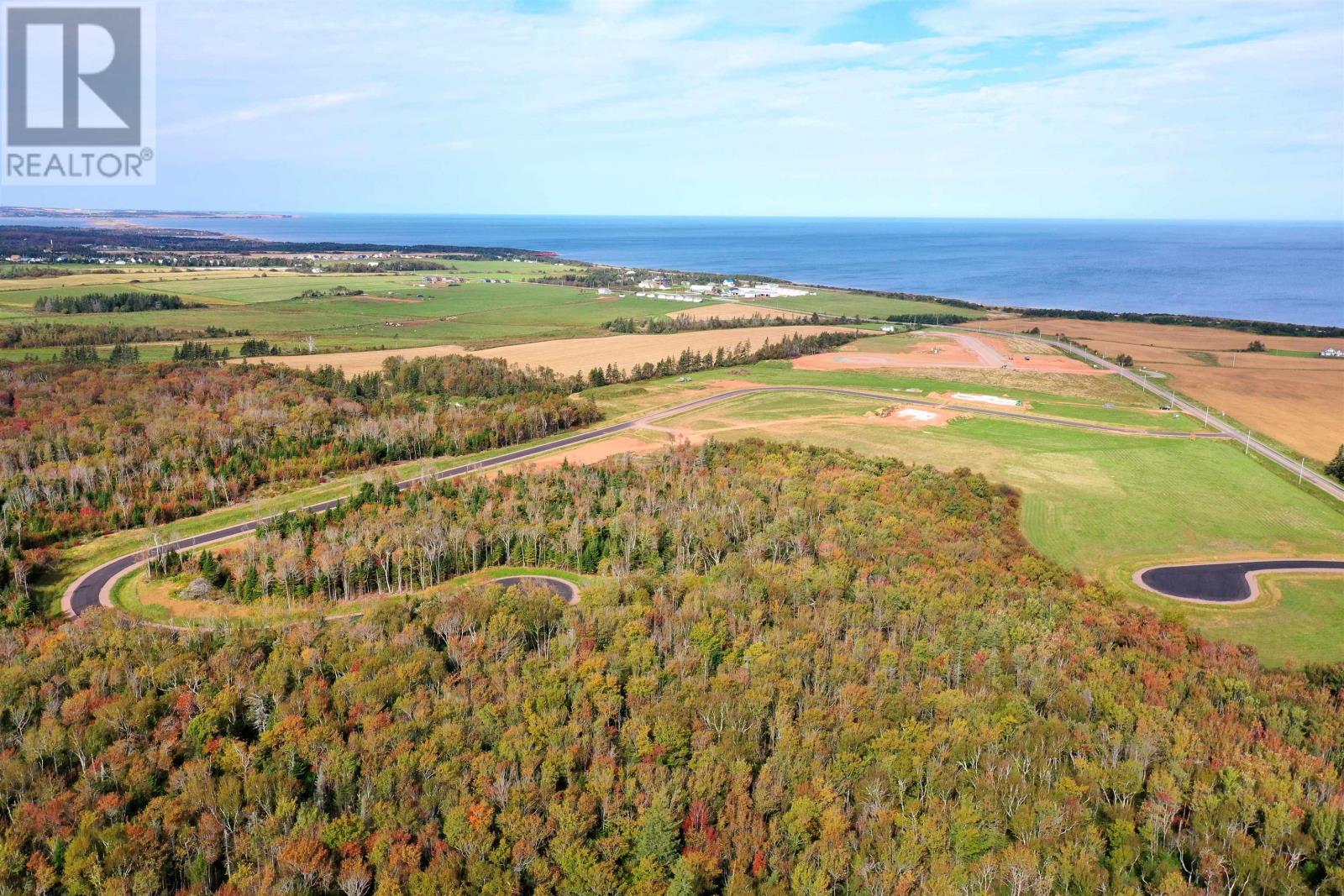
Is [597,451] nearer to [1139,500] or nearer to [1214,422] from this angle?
[1139,500]

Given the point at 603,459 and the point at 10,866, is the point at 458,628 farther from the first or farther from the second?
the point at 603,459

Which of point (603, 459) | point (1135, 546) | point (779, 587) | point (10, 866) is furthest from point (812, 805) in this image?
point (603, 459)

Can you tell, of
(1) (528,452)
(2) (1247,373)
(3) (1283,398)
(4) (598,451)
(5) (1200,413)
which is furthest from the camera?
(2) (1247,373)

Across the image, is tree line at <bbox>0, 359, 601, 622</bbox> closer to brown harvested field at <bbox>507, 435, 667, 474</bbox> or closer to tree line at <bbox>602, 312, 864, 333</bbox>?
brown harvested field at <bbox>507, 435, 667, 474</bbox>

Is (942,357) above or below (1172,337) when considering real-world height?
below

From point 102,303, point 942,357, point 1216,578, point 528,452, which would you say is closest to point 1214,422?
point 942,357

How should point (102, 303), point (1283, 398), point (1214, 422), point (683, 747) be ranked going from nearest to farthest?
point (683, 747) < point (1214, 422) < point (1283, 398) < point (102, 303)

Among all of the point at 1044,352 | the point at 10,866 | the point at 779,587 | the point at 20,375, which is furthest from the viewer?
the point at 1044,352

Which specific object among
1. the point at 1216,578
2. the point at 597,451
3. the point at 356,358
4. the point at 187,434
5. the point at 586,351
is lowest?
the point at 1216,578
